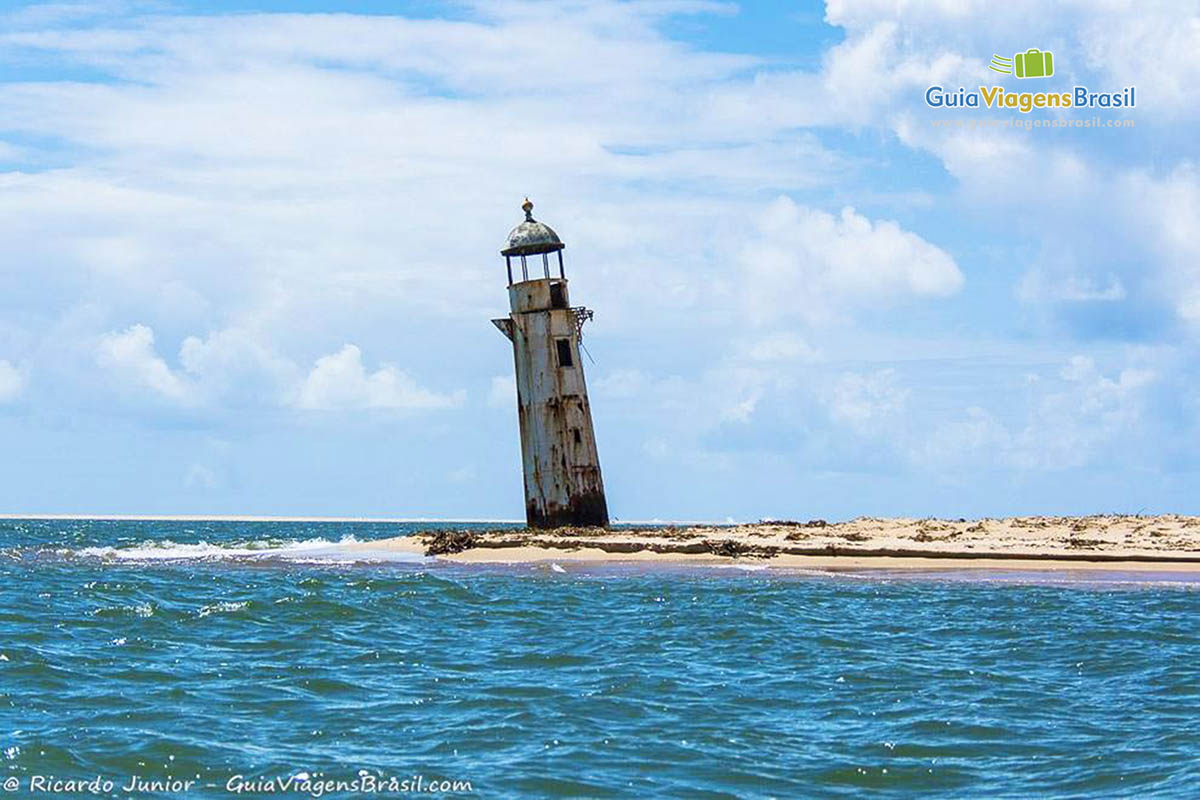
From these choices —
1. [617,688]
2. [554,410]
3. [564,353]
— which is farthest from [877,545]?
[617,688]

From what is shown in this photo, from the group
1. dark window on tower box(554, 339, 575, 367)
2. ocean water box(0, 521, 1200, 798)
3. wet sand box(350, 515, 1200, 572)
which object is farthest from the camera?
dark window on tower box(554, 339, 575, 367)

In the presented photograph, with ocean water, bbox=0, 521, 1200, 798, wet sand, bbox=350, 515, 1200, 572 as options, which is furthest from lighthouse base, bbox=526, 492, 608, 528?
ocean water, bbox=0, 521, 1200, 798

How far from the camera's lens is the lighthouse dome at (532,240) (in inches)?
1609

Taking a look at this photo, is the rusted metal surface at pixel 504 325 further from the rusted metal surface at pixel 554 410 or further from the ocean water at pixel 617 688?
the ocean water at pixel 617 688

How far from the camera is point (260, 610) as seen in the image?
2473 centimetres

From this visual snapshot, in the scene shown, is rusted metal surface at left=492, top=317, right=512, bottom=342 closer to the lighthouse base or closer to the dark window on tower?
the dark window on tower

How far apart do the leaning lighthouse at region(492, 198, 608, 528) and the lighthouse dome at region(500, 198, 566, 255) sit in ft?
3.53

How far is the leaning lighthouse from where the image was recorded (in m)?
39.8

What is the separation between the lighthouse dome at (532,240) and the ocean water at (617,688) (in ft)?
46.7

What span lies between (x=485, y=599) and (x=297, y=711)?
10841mm

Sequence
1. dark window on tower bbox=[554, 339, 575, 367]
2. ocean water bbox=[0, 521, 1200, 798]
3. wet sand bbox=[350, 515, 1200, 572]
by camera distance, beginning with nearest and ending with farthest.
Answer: ocean water bbox=[0, 521, 1200, 798], wet sand bbox=[350, 515, 1200, 572], dark window on tower bbox=[554, 339, 575, 367]

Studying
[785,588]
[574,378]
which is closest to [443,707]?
[785,588]


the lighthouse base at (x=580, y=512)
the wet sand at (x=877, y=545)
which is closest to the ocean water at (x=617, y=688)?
the wet sand at (x=877, y=545)

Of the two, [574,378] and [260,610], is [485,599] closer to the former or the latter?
[260,610]
